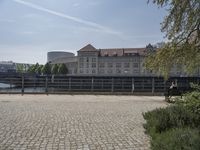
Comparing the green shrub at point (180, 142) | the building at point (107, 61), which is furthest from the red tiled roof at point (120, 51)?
the green shrub at point (180, 142)

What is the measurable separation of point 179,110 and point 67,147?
325cm

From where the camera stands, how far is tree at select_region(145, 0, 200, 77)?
30.9 ft

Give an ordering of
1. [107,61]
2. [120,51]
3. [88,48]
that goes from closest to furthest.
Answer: [107,61] → [120,51] → [88,48]

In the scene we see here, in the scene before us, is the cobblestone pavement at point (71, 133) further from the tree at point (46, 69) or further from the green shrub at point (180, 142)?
the tree at point (46, 69)

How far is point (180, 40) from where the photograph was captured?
11.0m

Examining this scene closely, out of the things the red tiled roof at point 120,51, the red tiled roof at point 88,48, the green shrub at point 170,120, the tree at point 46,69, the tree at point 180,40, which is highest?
the red tiled roof at point 88,48

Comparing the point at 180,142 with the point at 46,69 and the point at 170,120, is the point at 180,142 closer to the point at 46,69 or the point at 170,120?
the point at 170,120

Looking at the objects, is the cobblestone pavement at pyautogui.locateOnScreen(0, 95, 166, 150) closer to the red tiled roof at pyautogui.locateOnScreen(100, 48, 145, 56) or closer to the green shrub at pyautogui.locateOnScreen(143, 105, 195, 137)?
the green shrub at pyautogui.locateOnScreen(143, 105, 195, 137)

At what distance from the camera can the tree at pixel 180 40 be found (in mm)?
9405

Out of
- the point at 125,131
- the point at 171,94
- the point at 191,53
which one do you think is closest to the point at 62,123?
the point at 125,131

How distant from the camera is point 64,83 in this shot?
26656 millimetres

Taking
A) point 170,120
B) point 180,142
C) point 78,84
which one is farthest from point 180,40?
point 78,84

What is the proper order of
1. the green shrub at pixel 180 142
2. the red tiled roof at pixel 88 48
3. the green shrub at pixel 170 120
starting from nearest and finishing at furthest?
the green shrub at pixel 180 142
the green shrub at pixel 170 120
the red tiled roof at pixel 88 48

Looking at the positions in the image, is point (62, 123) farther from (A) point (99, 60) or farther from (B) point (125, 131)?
(A) point (99, 60)
